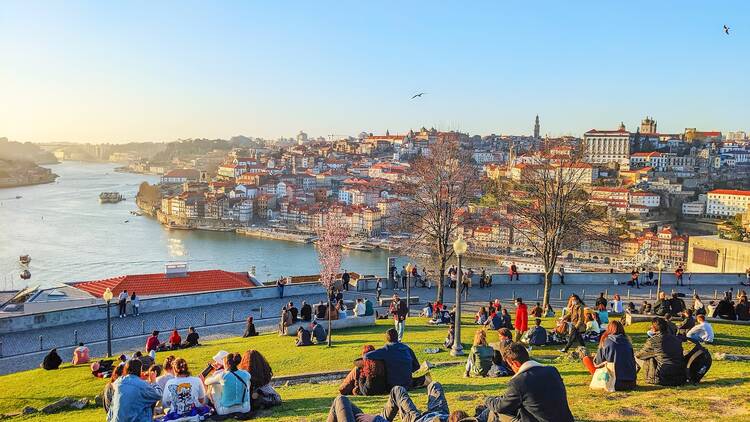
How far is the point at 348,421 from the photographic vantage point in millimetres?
3605

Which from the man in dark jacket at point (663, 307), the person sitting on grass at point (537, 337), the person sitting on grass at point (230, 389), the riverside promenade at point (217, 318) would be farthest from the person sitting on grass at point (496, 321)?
the person sitting on grass at point (230, 389)

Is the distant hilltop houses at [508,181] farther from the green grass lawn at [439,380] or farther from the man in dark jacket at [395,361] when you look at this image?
the man in dark jacket at [395,361]

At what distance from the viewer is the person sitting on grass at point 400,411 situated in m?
3.63

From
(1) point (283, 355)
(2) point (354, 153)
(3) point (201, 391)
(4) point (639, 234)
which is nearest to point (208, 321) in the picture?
(1) point (283, 355)

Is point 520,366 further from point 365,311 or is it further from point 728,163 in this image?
point 728,163

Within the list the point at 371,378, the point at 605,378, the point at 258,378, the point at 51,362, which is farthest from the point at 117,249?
the point at 605,378

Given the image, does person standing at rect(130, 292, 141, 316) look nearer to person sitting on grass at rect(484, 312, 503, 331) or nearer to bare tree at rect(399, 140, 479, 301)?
bare tree at rect(399, 140, 479, 301)

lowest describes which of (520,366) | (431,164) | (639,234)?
(639,234)

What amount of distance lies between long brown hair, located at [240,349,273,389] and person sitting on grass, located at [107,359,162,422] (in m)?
0.91

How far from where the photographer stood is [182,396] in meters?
4.56

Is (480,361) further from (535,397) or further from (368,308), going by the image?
(368,308)

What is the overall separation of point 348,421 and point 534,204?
1246cm

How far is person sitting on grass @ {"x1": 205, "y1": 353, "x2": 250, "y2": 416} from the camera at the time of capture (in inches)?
185

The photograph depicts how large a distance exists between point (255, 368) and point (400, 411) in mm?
1549
